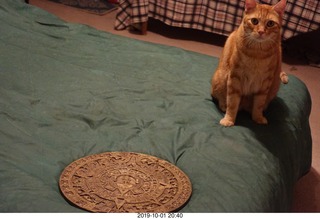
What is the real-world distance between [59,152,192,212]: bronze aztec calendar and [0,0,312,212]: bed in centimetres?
3

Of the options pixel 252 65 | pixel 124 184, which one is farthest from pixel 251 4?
pixel 124 184

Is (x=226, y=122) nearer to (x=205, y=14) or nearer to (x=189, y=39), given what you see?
(x=205, y=14)

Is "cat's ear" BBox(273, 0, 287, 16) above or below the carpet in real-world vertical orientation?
above

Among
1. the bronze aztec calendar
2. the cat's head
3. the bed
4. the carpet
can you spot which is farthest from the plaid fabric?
the bronze aztec calendar

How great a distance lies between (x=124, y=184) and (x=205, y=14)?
236 cm

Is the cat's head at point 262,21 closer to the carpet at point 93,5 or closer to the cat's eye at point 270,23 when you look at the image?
the cat's eye at point 270,23

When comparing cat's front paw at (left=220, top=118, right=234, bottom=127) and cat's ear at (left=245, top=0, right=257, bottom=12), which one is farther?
cat's front paw at (left=220, top=118, right=234, bottom=127)

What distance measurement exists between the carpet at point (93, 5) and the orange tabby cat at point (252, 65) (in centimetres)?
258

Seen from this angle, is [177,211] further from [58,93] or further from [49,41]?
[49,41]

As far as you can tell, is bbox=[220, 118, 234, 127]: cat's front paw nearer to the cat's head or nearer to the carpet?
the cat's head

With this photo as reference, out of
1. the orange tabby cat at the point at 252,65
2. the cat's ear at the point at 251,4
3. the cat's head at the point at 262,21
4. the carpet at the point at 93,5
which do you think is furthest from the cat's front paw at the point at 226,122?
the carpet at the point at 93,5

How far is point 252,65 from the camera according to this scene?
158cm

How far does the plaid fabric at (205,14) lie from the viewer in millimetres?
3104

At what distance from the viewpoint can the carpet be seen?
4.08 metres
